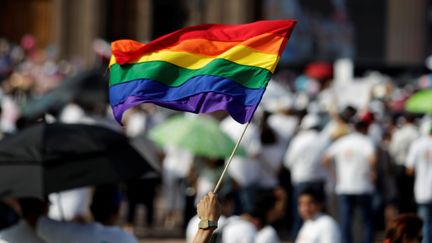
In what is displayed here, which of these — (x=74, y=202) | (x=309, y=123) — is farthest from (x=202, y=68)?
(x=309, y=123)

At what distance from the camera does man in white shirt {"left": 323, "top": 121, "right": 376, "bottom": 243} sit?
1455 centimetres

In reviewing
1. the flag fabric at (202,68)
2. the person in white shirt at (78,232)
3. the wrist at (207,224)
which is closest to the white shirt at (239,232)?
the person in white shirt at (78,232)

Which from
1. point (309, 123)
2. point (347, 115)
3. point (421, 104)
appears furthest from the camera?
point (421, 104)

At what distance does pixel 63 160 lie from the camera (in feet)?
28.9

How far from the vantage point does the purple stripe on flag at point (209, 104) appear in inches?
293

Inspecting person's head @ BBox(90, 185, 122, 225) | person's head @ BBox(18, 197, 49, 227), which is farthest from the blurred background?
person's head @ BBox(18, 197, 49, 227)

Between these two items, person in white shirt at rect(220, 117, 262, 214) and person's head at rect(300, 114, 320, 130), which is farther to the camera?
person's head at rect(300, 114, 320, 130)

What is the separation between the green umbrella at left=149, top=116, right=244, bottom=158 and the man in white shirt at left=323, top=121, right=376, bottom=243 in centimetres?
104

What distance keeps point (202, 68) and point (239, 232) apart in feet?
9.30

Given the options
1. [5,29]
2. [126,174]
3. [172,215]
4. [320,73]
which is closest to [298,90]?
[320,73]

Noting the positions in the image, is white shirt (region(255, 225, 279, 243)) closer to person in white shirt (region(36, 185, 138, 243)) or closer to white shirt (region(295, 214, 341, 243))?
white shirt (region(295, 214, 341, 243))

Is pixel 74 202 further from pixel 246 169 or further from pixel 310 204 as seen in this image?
pixel 310 204

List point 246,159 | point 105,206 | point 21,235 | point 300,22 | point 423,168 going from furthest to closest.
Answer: point 300,22
point 246,159
point 423,168
point 105,206
point 21,235

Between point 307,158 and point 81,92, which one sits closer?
point 81,92
